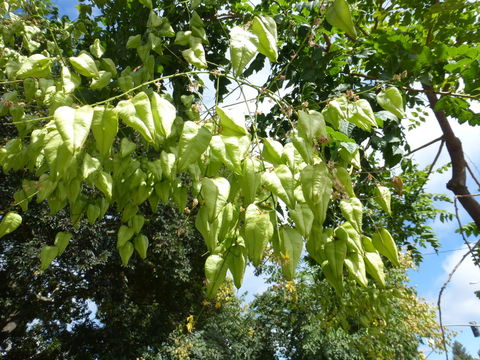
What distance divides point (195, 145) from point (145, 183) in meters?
0.37

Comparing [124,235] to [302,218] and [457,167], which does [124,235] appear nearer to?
[302,218]

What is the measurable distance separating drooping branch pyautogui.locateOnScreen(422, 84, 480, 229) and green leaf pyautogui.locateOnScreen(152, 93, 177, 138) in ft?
4.69

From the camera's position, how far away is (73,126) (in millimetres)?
505

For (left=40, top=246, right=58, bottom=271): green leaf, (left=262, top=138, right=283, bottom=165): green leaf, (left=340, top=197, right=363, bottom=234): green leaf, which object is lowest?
(left=340, top=197, right=363, bottom=234): green leaf

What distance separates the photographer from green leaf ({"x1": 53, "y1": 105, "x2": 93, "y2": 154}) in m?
0.49

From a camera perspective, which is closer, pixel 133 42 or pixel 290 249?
pixel 290 249

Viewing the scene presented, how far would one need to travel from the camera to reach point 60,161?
537 mm

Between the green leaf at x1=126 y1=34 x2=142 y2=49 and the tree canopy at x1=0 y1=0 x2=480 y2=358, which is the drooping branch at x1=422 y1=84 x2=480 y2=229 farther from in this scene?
the green leaf at x1=126 y1=34 x2=142 y2=49

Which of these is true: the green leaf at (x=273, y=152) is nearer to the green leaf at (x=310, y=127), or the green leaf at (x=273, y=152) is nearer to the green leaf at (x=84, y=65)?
the green leaf at (x=310, y=127)

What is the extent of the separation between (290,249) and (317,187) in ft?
0.41

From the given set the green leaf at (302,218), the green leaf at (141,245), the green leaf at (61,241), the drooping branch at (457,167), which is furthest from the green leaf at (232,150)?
the drooping branch at (457,167)

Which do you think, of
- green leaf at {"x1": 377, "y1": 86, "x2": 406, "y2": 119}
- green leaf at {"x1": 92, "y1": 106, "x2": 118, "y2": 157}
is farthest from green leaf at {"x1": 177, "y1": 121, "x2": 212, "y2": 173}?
green leaf at {"x1": 377, "y1": 86, "x2": 406, "y2": 119}

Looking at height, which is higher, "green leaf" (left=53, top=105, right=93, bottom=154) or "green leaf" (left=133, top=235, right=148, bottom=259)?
"green leaf" (left=133, top=235, right=148, bottom=259)

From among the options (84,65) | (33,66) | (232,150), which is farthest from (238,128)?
(33,66)
